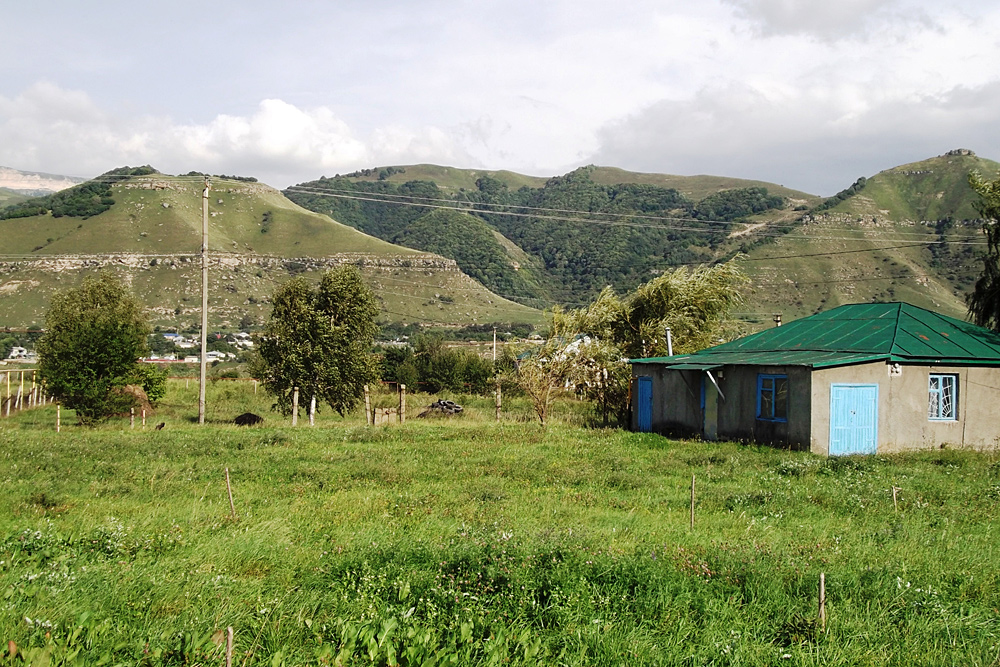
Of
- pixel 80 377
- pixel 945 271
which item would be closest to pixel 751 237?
pixel 945 271

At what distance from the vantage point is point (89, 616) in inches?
243

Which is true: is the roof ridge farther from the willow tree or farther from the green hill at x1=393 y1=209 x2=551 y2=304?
the green hill at x1=393 y1=209 x2=551 y2=304

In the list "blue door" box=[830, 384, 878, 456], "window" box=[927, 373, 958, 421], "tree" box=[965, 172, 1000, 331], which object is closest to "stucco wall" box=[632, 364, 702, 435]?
"blue door" box=[830, 384, 878, 456]

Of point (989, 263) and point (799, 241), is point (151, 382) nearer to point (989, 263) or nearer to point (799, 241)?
point (989, 263)

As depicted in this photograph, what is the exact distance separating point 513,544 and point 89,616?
175 inches

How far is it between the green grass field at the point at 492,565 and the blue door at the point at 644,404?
11987mm

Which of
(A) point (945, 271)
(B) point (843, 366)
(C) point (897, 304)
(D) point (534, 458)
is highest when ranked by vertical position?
(A) point (945, 271)

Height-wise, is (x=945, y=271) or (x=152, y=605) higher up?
(x=945, y=271)

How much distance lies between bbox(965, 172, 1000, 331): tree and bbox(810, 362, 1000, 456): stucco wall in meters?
5.37

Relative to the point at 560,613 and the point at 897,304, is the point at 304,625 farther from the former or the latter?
the point at 897,304

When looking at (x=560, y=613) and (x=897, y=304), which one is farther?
(x=897, y=304)

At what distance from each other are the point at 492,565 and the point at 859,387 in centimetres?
1689

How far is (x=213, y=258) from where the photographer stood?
9856 centimetres

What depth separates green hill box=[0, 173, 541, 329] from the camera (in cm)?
9069
